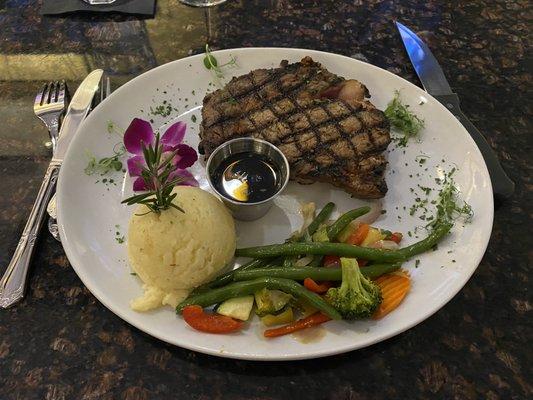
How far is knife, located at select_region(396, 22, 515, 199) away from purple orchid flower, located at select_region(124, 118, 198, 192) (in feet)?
6.87

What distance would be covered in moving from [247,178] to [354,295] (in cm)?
109

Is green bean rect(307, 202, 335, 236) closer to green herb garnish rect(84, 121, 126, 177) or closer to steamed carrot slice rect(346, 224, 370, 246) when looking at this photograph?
steamed carrot slice rect(346, 224, 370, 246)

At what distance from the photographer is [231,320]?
2.54m

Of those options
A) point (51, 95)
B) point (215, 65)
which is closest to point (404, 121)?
point (215, 65)

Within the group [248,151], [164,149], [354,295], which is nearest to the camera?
[354,295]

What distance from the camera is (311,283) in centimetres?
261

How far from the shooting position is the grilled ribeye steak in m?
3.16

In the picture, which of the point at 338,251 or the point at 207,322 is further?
the point at 338,251

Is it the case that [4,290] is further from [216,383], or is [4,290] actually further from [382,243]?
[382,243]

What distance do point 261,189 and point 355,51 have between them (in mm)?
2239

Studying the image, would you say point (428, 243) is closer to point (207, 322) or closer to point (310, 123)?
point (310, 123)

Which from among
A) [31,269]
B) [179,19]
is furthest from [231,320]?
[179,19]

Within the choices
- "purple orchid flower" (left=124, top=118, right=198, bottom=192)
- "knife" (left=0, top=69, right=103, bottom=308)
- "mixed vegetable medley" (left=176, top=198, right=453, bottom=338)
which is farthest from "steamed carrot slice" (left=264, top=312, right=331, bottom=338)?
"knife" (left=0, top=69, right=103, bottom=308)

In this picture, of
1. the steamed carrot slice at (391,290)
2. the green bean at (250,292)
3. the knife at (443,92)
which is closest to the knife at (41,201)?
the green bean at (250,292)
